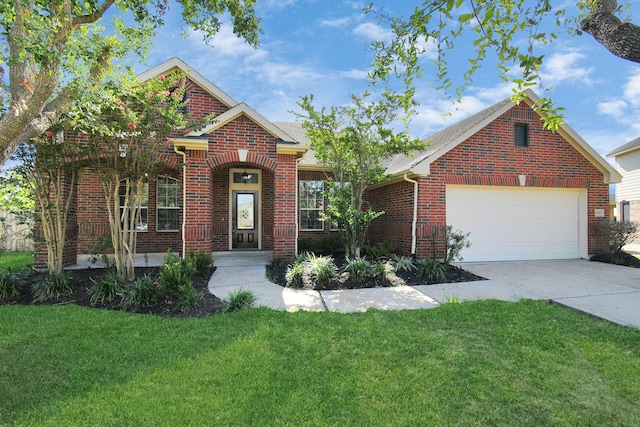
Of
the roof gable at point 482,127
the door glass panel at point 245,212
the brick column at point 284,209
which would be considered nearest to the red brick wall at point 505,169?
the roof gable at point 482,127

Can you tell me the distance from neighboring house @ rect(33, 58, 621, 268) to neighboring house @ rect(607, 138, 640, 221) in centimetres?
1178

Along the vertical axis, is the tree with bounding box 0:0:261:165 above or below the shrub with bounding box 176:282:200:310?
above

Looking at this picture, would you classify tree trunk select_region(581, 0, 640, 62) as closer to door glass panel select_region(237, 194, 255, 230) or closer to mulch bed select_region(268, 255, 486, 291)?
mulch bed select_region(268, 255, 486, 291)

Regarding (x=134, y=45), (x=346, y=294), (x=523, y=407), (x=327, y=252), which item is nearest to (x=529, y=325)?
(x=523, y=407)

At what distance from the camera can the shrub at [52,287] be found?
5.74 m

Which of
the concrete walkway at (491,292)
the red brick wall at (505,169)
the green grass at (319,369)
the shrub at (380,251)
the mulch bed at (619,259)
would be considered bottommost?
the green grass at (319,369)

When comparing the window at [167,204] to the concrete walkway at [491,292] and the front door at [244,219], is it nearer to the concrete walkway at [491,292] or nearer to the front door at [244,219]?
the front door at [244,219]

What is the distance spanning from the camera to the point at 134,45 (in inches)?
241

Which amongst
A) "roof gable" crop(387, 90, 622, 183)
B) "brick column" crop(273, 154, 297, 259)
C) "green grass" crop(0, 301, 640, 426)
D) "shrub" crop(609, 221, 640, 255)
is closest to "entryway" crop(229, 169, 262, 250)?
"brick column" crop(273, 154, 297, 259)

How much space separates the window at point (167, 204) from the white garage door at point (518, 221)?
8558mm

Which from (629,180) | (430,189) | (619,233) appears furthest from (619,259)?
(629,180)

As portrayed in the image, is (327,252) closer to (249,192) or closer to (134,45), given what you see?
(249,192)

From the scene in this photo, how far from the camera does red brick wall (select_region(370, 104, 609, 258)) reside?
9102mm

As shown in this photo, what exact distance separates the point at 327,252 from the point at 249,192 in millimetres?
3510
